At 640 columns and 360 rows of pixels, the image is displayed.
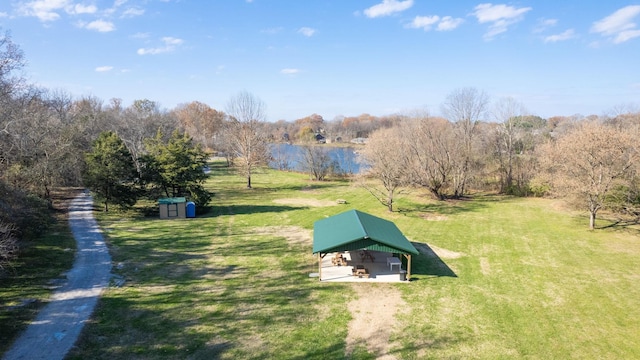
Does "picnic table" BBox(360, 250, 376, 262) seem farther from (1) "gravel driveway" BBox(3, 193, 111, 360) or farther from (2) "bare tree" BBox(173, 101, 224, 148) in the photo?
(2) "bare tree" BBox(173, 101, 224, 148)

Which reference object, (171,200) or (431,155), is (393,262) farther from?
(431,155)

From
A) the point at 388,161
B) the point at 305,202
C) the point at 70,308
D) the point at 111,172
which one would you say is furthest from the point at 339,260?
the point at 111,172

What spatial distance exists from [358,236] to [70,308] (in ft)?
34.0

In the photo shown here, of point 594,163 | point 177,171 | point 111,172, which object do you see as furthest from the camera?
point 177,171

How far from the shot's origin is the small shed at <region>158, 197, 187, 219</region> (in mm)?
25562

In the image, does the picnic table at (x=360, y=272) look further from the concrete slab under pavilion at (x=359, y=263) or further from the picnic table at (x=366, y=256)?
the picnic table at (x=366, y=256)

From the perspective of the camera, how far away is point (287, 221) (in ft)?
83.5

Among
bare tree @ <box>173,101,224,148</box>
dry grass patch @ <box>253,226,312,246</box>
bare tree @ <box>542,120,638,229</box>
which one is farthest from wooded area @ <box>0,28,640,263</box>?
bare tree @ <box>173,101,224,148</box>

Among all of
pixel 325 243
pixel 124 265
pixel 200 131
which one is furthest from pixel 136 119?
pixel 325 243

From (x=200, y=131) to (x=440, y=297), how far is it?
275ft

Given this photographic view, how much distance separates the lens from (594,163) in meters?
22.2

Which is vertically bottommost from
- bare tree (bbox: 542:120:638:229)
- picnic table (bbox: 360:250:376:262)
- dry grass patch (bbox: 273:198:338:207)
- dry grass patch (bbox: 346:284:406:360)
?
dry grass patch (bbox: 346:284:406:360)

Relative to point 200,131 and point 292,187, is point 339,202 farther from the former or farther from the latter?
point 200,131

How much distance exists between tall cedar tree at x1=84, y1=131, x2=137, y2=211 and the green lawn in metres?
1.64
